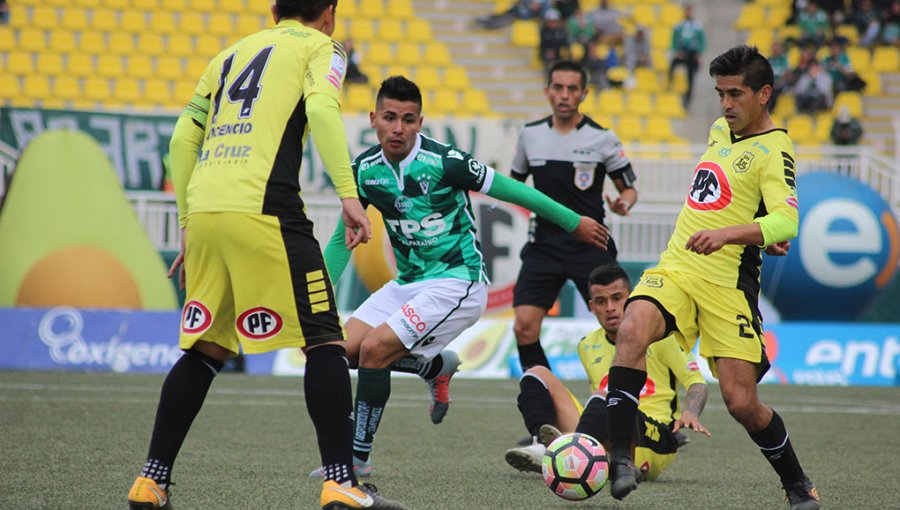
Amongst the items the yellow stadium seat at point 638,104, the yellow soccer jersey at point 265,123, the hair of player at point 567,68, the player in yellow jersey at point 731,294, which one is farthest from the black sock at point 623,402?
the yellow stadium seat at point 638,104

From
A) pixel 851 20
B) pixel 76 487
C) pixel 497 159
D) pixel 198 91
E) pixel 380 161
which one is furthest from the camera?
pixel 851 20

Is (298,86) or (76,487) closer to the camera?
(298,86)

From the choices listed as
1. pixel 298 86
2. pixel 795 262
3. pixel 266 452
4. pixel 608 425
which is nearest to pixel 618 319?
pixel 608 425

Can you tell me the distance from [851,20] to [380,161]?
63.3 ft

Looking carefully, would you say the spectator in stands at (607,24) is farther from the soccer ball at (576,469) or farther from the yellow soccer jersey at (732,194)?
the soccer ball at (576,469)

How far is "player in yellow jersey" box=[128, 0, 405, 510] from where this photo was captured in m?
4.46

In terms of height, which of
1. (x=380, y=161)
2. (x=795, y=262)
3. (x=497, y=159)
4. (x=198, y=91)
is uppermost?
(x=198, y=91)

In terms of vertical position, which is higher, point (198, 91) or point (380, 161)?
point (198, 91)

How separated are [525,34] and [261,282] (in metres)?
19.4

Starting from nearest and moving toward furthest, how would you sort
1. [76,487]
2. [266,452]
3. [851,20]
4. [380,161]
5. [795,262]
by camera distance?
[76,487], [380,161], [266,452], [795,262], [851,20]

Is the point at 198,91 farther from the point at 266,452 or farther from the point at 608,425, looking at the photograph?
the point at 266,452

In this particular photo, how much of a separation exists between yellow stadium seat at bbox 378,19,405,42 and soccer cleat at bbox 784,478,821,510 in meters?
18.3

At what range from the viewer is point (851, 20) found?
23453 millimetres

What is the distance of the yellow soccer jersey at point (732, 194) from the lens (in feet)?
17.3
